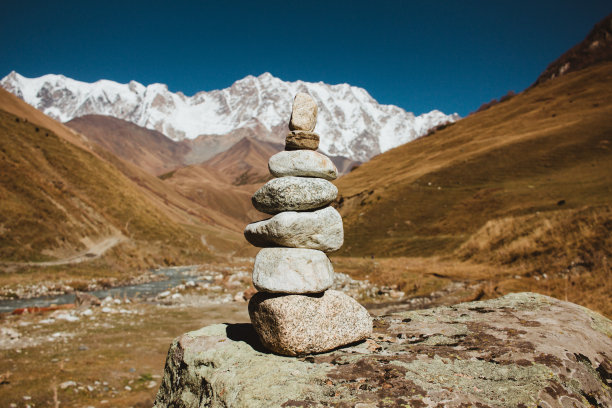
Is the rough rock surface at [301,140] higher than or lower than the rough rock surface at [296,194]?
higher

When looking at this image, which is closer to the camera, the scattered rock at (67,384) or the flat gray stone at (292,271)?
the flat gray stone at (292,271)

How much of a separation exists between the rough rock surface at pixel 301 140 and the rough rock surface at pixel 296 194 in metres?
0.88

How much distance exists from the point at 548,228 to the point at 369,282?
1220 cm

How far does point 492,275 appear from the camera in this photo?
19781 mm

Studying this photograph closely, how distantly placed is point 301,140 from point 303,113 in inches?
26.9

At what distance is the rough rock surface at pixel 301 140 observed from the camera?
24.0 ft

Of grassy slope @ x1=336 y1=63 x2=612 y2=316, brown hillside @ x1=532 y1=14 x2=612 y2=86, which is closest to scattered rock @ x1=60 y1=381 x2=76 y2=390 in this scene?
grassy slope @ x1=336 y1=63 x2=612 y2=316

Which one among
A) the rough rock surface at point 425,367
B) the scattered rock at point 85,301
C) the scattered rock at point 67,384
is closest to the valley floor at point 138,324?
the scattered rock at point 67,384

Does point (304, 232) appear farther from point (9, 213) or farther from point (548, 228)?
point (9, 213)

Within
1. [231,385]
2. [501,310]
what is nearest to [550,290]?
[501,310]

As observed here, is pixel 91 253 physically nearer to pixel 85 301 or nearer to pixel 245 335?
pixel 85 301

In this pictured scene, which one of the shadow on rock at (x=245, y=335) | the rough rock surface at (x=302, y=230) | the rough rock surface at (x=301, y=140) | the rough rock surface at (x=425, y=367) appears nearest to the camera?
the rough rock surface at (x=425, y=367)

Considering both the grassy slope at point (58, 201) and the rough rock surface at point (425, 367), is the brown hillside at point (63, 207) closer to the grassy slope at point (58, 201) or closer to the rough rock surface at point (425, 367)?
the grassy slope at point (58, 201)

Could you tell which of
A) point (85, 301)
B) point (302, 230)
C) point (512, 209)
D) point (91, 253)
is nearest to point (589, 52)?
point (512, 209)
